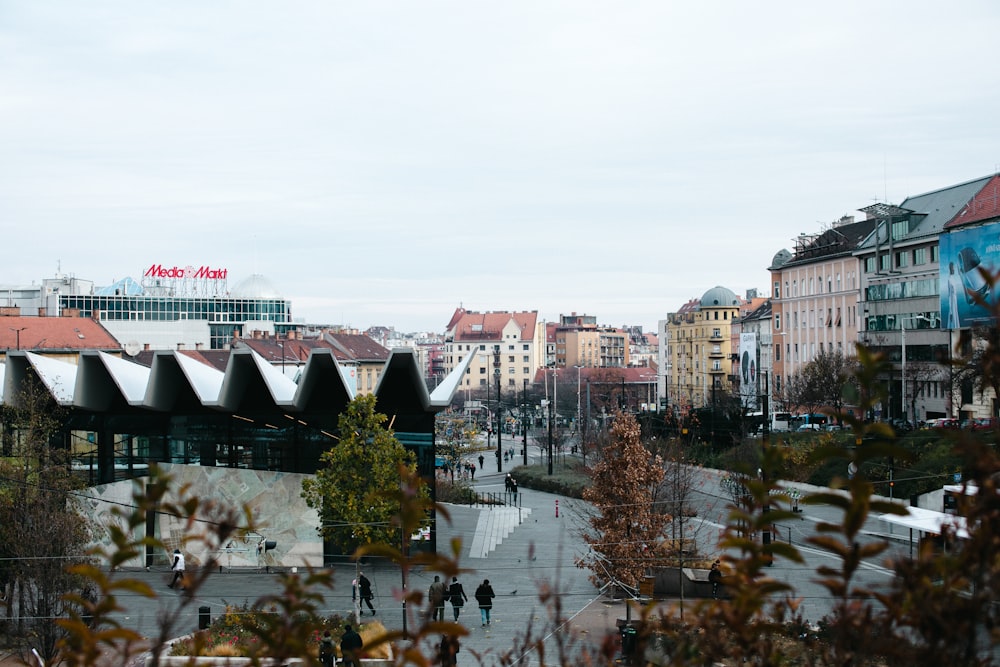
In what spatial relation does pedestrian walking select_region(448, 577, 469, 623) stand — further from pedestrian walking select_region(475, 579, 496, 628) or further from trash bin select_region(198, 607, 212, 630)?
trash bin select_region(198, 607, 212, 630)

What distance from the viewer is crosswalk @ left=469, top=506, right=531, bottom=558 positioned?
34875 mm

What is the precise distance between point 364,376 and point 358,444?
73.9m

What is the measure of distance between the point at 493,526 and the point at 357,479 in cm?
1166

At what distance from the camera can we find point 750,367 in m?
69.9

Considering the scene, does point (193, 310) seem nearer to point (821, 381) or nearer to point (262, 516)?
point (821, 381)

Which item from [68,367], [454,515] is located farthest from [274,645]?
[454,515]

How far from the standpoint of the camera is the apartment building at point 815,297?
240 ft

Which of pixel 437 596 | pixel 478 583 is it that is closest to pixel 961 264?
Result: pixel 478 583

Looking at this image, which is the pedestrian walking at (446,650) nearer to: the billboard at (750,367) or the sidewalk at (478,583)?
the sidewalk at (478,583)

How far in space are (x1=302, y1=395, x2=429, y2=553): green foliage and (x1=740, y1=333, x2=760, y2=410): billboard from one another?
4106cm

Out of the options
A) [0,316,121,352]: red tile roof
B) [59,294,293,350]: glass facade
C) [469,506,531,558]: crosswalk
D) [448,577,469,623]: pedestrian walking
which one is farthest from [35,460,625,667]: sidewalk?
[59,294,293,350]: glass facade

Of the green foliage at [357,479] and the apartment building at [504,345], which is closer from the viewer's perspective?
the green foliage at [357,479]

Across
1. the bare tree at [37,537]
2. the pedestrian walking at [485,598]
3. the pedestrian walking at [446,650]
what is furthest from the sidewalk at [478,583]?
the pedestrian walking at [446,650]

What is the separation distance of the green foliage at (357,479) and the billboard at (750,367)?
41.1 m
